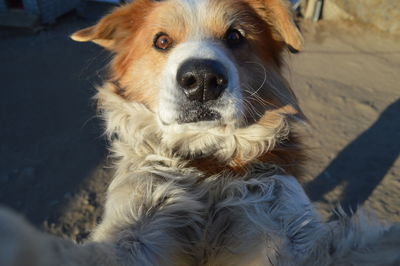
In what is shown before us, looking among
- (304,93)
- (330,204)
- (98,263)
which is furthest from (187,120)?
(304,93)

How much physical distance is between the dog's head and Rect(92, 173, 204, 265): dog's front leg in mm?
376

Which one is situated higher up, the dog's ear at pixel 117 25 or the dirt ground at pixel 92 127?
the dog's ear at pixel 117 25

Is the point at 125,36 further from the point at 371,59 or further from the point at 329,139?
the point at 371,59

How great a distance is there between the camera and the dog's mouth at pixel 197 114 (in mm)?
1847

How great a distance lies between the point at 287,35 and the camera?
230cm

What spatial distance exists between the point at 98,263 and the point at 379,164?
3.81 metres

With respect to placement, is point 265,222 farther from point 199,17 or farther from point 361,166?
point 361,166

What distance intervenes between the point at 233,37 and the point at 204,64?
1.72ft

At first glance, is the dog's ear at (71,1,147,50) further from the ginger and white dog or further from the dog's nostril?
the dog's nostril

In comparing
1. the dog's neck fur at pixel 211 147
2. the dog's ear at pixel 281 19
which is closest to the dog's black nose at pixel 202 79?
the dog's neck fur at pixel 211 147

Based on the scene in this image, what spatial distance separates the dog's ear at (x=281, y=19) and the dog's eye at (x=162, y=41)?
25.5 inches

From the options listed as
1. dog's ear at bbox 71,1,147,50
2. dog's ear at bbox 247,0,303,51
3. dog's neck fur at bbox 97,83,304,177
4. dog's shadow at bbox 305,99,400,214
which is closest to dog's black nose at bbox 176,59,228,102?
dog's neck fur at bbox 97,83,304,177

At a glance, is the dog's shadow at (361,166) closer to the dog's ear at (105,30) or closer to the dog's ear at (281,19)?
the dog's ear at (281,19)

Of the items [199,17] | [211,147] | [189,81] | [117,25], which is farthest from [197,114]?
[117,25]
